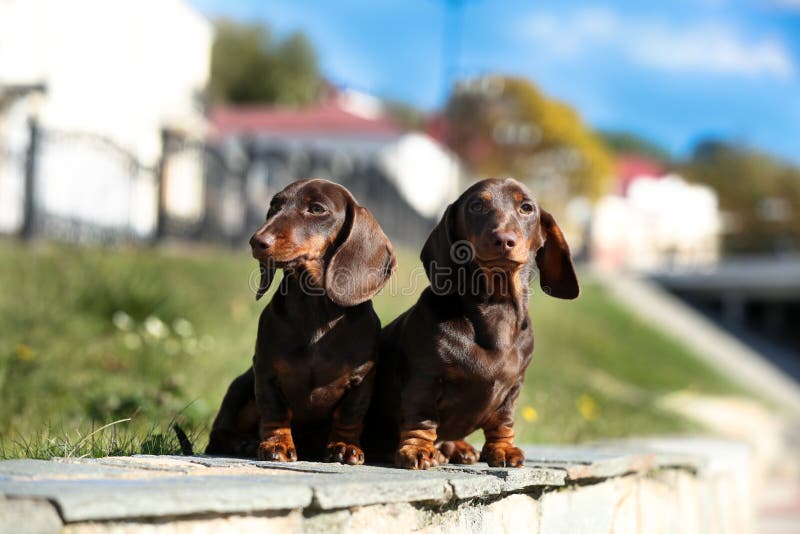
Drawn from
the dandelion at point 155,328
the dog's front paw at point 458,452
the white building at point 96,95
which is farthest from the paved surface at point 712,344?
the dog's front paw at point 458,452

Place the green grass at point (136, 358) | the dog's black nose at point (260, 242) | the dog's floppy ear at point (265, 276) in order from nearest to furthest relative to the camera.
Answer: the dog's black nose at point (260, 242)
the dog's floppy ear at point (265, 276)
the green grass at point (136, 358)

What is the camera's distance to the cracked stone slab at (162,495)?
2.30 metres

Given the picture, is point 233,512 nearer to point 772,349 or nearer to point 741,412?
point 741,412

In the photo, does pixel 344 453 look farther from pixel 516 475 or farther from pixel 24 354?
pixel 24 354

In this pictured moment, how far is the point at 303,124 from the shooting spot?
42719 millimetres

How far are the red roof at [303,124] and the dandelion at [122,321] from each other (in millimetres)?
33299

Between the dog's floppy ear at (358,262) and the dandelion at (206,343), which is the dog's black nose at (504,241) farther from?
the dandelion at (206,343)

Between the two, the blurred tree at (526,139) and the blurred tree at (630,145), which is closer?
the blurred tree at (526,139)

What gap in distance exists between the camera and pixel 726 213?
6575 cm

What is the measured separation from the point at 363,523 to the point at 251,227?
493 inches

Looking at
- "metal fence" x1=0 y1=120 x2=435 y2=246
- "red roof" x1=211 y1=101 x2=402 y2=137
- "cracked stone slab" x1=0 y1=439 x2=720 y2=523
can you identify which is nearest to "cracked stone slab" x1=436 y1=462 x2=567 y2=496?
"cracked stone slab" x1=0 y1=439 x2=720 y2=523

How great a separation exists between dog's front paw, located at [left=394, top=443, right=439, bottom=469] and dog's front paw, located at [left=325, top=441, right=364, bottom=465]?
0.40 ft

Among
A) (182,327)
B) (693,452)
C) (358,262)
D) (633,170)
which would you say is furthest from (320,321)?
(633,170)

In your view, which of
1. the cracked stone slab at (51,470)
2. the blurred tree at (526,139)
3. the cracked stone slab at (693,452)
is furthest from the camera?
the blurred tree at (526,139)
